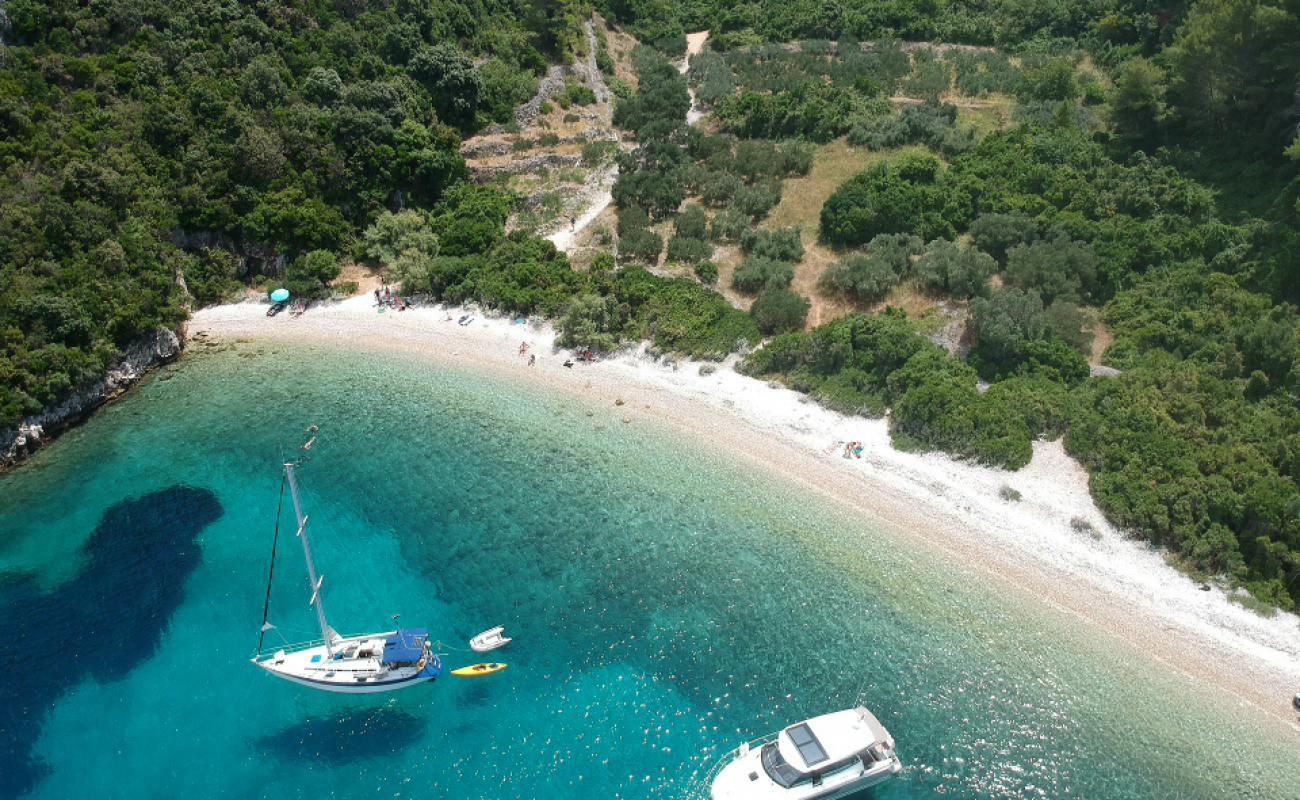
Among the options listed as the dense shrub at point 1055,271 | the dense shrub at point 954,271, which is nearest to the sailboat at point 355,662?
the dense shrub at point 954,271

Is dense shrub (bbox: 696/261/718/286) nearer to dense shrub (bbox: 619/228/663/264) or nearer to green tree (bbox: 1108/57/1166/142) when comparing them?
dense shrub (bbox: 619/228/663/264)

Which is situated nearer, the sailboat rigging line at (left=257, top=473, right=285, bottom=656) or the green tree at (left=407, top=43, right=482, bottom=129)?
the sailboat rigging line at (left=257, top=473, right=285, bottom=656)

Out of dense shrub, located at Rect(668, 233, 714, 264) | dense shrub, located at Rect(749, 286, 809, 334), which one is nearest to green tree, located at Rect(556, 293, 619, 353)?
dense shrub, located at Rect(668, 233, 714, 264)

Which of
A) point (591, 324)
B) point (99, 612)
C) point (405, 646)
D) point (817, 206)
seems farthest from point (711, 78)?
point (99, 612)

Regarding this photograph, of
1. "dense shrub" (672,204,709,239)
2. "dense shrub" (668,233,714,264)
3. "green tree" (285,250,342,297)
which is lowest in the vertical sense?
"green tree" (285,250,342,297)

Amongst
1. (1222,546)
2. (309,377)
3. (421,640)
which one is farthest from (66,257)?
(1222,546)

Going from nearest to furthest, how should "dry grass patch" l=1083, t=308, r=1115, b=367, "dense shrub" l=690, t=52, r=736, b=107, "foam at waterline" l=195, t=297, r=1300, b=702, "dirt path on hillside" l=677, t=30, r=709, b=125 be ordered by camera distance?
"foam at waterline" l=195, t=297, r=1300, b=702 < "dry grass patch" l=1083, t=308, r=1115, b=367 < "dirt path on hillside" l=677, t=30, r=709, b=125 < "dense shrub" l=690, t=52, r=736, b=107
